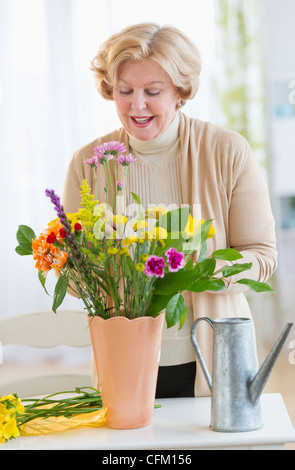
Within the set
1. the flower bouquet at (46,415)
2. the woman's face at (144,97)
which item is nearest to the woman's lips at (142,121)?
the woman's face at (144,97)

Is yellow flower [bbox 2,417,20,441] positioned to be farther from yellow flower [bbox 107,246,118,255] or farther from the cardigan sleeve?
the cardigan sleeve

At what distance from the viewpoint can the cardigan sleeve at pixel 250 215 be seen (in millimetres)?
1525

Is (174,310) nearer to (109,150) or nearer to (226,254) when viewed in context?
(226,254)

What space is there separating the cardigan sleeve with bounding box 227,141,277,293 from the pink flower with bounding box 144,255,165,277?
0.46 meters

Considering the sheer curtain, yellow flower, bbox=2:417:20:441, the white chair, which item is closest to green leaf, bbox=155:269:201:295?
yellow flower, bbox=2:417:20:441

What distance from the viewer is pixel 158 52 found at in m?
1.48

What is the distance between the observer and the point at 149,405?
3.98 ft

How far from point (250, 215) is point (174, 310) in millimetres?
476

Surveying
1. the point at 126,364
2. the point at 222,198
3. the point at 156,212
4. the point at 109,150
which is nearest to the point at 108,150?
the point at 109,150

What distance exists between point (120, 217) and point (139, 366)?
0.90 feet

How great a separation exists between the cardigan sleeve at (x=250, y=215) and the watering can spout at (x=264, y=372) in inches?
14.2

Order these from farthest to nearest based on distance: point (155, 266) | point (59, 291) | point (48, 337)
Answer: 1. point (48, 337)
2. point (59, 291)
3. point (155, 266)

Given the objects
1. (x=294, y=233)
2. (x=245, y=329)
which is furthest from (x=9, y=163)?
(x=245, y=329)

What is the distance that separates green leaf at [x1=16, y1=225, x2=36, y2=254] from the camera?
120 cm
